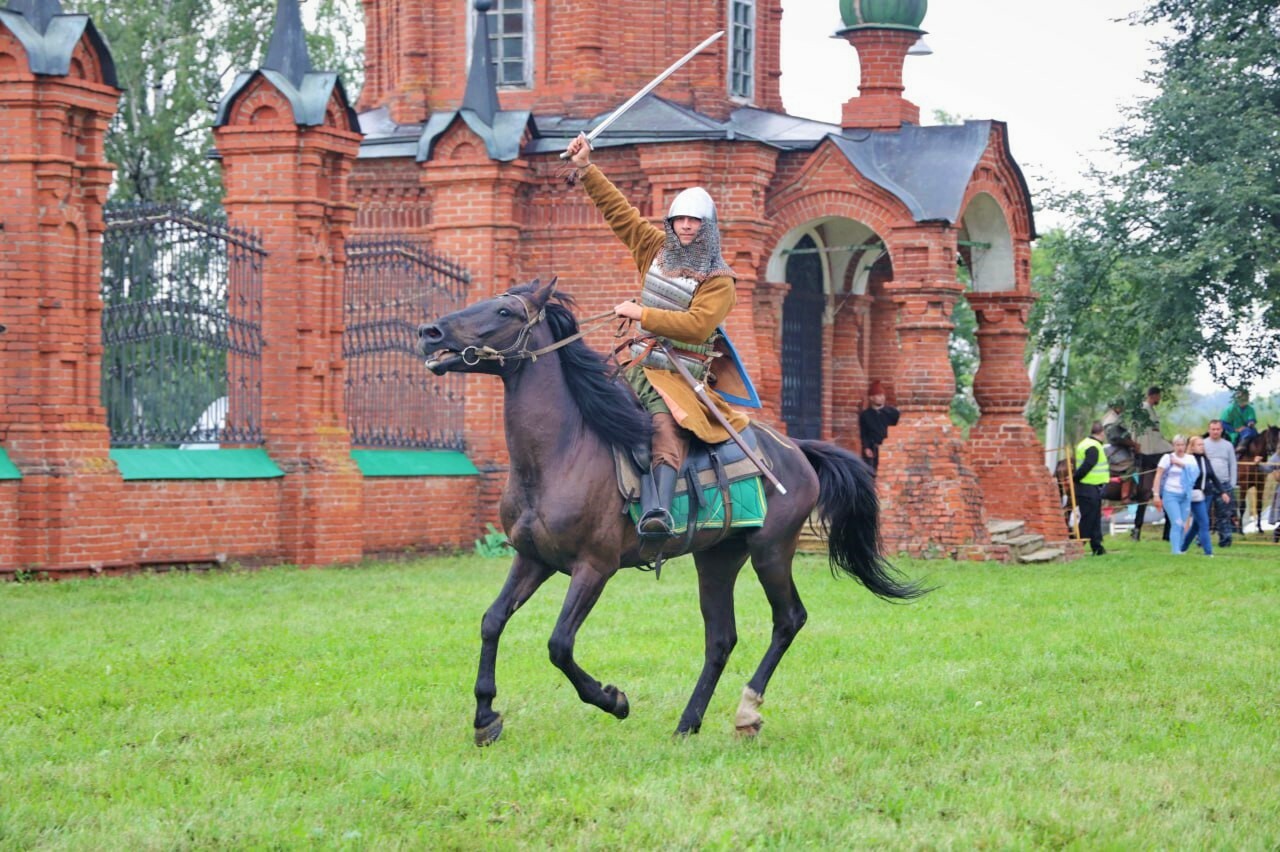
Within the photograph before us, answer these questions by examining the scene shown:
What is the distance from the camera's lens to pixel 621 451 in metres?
8.85

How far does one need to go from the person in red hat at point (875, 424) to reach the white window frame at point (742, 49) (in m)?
4.58

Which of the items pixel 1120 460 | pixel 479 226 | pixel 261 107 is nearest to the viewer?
pixel 261 107

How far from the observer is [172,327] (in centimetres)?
1711

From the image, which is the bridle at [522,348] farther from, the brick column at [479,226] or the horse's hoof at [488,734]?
the brick column at [479,226]

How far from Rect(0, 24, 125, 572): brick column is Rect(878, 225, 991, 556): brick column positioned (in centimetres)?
902

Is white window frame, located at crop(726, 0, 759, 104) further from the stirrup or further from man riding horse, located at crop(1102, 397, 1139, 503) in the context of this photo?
the stirrup

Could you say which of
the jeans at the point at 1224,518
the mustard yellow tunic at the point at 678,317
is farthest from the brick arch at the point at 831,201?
the mustard yellow tunic at the point at 678,317

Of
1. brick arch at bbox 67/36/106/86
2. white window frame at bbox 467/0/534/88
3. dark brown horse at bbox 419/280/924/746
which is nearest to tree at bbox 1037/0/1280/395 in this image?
white window frame at bbox 467/0/534/88

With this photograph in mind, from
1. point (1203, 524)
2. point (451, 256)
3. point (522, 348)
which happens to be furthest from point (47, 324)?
point (1203, 524)

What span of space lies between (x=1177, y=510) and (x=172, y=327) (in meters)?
12.0

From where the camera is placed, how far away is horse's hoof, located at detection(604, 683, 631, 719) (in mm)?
8711

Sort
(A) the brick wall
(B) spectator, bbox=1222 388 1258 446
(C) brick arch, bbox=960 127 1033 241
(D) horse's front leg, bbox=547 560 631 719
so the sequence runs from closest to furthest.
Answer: (D) horse's front leg, bbox=547 560 631 719
(C) brick arch, bbox=960 127 1033 241
(A) the brick wall
(B) spectator, bbox=1222 388 1258 446

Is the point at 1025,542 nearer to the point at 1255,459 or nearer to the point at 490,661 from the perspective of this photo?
the point at 1255,459

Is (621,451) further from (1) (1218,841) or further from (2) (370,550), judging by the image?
(2) (370,550)
